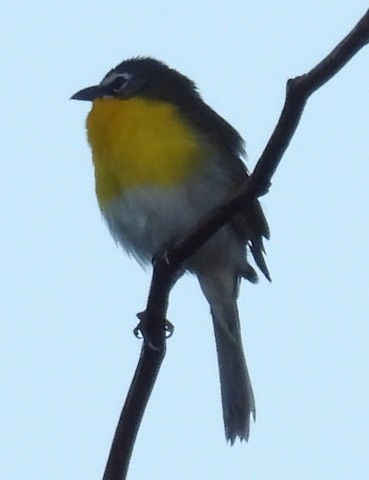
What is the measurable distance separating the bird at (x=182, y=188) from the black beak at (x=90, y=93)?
1cm

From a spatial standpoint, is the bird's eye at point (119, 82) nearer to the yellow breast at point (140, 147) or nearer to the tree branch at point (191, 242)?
the yellow breast at point (140, 147)

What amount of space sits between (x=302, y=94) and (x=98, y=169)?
2.37 metres

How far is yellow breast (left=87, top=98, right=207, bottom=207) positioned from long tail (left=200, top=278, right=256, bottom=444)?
2.23 feet

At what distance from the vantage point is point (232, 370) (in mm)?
5160

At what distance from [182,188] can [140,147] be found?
10.2 inches

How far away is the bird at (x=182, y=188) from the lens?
15.8 ft

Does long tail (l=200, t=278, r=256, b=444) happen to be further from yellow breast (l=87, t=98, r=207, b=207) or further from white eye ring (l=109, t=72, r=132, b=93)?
white eye ring (l=109, t=72, r=132, b=93)

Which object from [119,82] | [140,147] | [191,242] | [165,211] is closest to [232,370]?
[165,211]

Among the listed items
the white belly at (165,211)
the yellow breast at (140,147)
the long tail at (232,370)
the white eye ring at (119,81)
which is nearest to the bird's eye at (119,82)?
the white eye ring at (119,81)

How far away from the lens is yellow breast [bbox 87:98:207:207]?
4797 millimetres

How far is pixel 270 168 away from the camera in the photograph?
295cm

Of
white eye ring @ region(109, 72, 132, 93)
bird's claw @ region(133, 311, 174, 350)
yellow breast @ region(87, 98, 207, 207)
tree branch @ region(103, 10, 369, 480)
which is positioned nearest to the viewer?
tree branch @ region(103, 10, 369, 480)

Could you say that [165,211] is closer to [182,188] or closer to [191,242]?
[182,188]

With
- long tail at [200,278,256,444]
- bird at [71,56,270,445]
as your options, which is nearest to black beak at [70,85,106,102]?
bird at [71,56,270,445]
